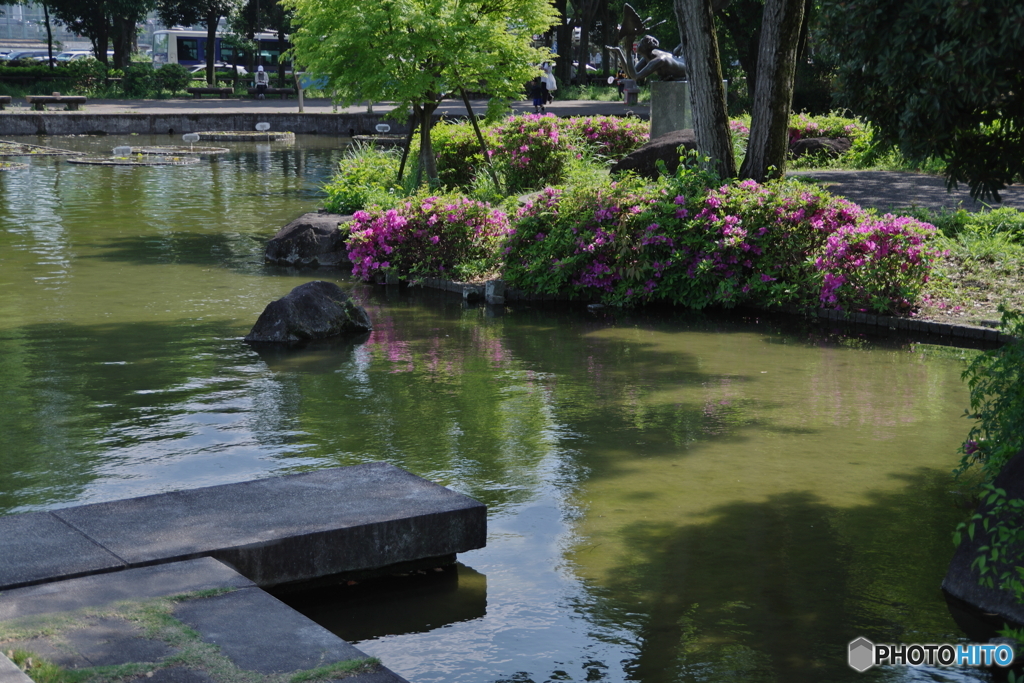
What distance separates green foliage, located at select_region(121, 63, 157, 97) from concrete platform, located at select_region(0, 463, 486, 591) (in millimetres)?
46890

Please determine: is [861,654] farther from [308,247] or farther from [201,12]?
[201,12]

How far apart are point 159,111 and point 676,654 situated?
127 ft

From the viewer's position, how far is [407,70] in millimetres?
15203

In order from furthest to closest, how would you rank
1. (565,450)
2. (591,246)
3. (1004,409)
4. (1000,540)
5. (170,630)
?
(591,246), (565,450), (1004,409), (1000,540), (170,630)

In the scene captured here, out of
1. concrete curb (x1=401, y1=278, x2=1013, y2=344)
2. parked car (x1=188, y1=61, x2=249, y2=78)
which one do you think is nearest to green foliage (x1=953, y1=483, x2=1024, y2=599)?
concrete curb (x1=401, y1=278, x2=1013, y2=344)

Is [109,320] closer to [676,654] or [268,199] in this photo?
[676,654]

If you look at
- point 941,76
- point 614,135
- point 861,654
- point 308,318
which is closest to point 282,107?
point 614,135

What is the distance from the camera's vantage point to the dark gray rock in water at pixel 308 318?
32.0 ft

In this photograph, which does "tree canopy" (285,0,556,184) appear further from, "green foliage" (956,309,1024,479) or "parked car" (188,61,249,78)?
"parked car" (188,61,249,78)

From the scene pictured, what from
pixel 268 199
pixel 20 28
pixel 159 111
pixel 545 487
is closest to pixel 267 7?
pixel 159 111

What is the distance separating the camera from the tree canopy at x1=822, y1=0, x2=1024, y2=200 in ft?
14.6

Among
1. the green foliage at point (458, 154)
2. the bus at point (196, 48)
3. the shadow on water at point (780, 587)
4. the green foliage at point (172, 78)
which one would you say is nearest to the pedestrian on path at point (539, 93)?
the green foliage at point (172, 78)

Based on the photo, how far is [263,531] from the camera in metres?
4.70

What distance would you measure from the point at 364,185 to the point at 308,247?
2.52 meters
